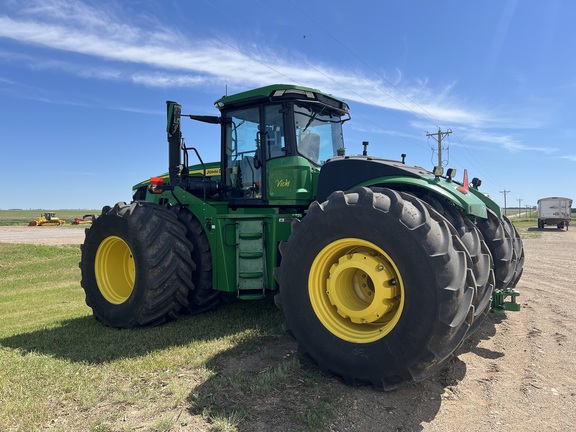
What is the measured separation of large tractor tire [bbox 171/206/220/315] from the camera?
5.79 meters

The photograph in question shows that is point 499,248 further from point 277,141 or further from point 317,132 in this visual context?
point 277,141

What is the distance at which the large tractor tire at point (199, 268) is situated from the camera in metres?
5.79

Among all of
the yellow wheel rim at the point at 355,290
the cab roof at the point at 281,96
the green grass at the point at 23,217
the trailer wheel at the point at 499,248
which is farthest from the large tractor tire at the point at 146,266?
the green grass at the point at 23,217

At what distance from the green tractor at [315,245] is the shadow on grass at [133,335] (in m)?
0.23

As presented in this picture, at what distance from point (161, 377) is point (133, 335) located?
5.00 ft

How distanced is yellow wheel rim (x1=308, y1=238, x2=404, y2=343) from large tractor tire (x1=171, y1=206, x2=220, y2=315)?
91.5 inches

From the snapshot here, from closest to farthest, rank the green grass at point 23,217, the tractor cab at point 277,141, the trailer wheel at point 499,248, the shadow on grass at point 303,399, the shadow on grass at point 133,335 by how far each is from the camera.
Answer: the shadow on grass at point 303,399
the shadow on grass at point 133,335
the trailer wheel at point 499,248
the tractor cab at point 277,141
the green grass at point 23,217

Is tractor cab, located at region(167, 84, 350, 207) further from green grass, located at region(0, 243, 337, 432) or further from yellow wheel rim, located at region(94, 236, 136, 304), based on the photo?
green grass, located at region(0, 243, 337, 432)

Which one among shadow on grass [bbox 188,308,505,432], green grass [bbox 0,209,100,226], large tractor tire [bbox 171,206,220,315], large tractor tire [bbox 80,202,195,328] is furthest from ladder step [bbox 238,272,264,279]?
green grass [bbox 0,209,100,226]

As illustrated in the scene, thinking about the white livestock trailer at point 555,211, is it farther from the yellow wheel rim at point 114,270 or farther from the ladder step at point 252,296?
the yellow wheel rim at point 114,270

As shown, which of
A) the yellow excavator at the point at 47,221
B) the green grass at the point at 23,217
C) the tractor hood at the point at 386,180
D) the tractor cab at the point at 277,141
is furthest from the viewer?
the green grass at the point at 23,217

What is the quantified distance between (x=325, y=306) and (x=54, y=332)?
379 centimetres

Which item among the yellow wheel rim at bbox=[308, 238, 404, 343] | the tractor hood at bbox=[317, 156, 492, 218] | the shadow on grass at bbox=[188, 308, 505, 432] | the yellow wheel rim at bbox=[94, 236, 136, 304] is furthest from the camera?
the yellow wheel rim at bbox=[94, 236, 136, 304]

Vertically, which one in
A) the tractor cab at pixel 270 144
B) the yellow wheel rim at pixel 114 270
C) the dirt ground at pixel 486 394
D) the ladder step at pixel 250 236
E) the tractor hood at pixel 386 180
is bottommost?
the dirt ground at pixel 486 394
